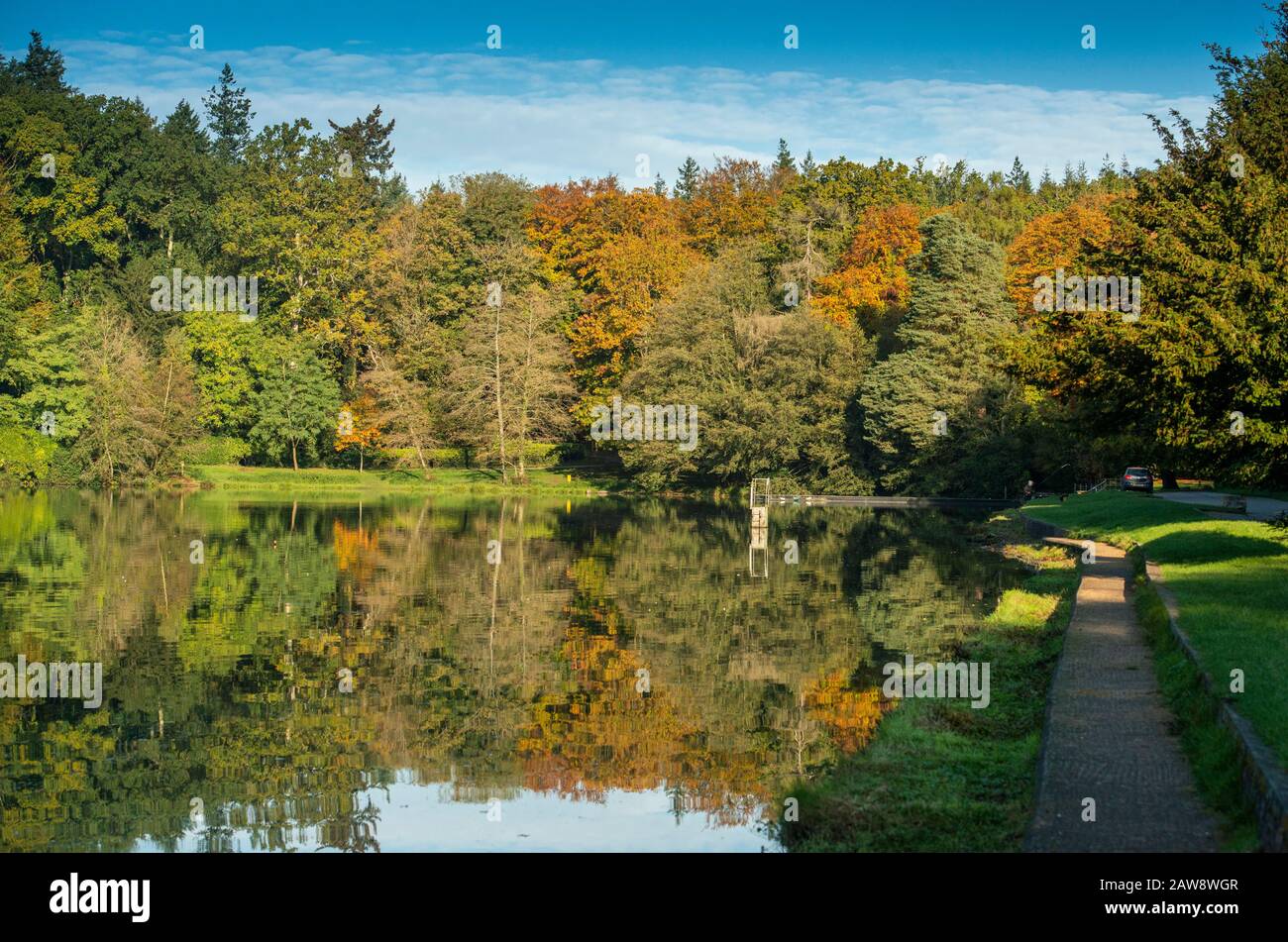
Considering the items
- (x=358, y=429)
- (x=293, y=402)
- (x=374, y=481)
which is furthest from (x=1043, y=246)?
(x=293, y=402)

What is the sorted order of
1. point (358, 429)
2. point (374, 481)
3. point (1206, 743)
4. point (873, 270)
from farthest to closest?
point (358, 429)
point (873, 270)
point (374, 481)
point (1206, 743)

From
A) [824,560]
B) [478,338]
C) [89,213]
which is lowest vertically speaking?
[824,560]

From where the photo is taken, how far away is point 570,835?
11.9m

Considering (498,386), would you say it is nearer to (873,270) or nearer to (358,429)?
(358,429)

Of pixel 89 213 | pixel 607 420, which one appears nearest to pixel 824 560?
pixel 607 420

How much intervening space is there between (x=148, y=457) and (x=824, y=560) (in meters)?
45.0

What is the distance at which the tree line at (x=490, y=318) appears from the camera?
211 feet

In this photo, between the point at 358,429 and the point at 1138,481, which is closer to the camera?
the point at 1138,481

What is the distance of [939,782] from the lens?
12.0m

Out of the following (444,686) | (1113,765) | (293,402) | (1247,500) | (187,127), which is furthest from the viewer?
(187,127)

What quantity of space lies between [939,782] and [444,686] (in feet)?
26.1

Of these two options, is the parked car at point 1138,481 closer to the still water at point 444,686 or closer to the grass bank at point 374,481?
the still water at point 444,686
